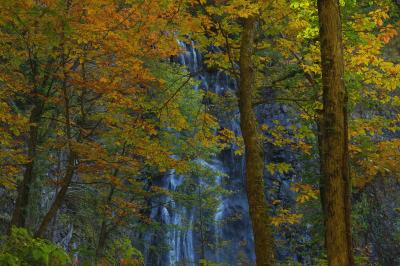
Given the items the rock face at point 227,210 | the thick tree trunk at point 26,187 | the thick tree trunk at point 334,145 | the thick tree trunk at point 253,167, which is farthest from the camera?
the rock face at point 227,210

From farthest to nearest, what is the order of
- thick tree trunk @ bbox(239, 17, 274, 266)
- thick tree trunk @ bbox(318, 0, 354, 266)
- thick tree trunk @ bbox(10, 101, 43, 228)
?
thick tree trunk @ bbox(10, 101, 43, 228) → thick tree trunk @ bbox(239, 17, 274, 266) → thick tree trunk @ bbox(318, 0, 354, 266)

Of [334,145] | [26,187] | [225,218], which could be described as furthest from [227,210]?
[334,145]

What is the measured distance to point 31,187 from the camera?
30.1ft

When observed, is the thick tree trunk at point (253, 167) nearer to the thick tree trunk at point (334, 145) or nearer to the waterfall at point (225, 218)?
the thick tree trunk at point (334, 145)

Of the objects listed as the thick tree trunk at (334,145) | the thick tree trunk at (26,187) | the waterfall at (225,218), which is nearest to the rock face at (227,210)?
the waterfall at (225,218)

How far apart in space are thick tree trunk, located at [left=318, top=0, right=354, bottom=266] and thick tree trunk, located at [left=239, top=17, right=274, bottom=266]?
80.9 inches

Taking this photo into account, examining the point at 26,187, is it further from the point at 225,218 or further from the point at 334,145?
the point at 225,218

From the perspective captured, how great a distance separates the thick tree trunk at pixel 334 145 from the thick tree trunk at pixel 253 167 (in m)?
2.06

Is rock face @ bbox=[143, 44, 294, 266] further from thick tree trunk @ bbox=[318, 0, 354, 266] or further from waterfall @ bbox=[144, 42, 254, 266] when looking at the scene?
thick tree trunk @ bbox=[318, 0, 354, 266]

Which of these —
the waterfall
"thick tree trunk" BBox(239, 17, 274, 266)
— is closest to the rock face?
the waterfall

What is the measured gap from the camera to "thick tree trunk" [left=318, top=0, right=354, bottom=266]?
485 cm

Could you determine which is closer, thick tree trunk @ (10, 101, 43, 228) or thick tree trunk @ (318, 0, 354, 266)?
thick tree trunk @ (318, 0, 354, 266)

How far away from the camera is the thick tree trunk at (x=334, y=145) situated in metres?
4.85

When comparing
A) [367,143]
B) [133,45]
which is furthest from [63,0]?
[367,143]
